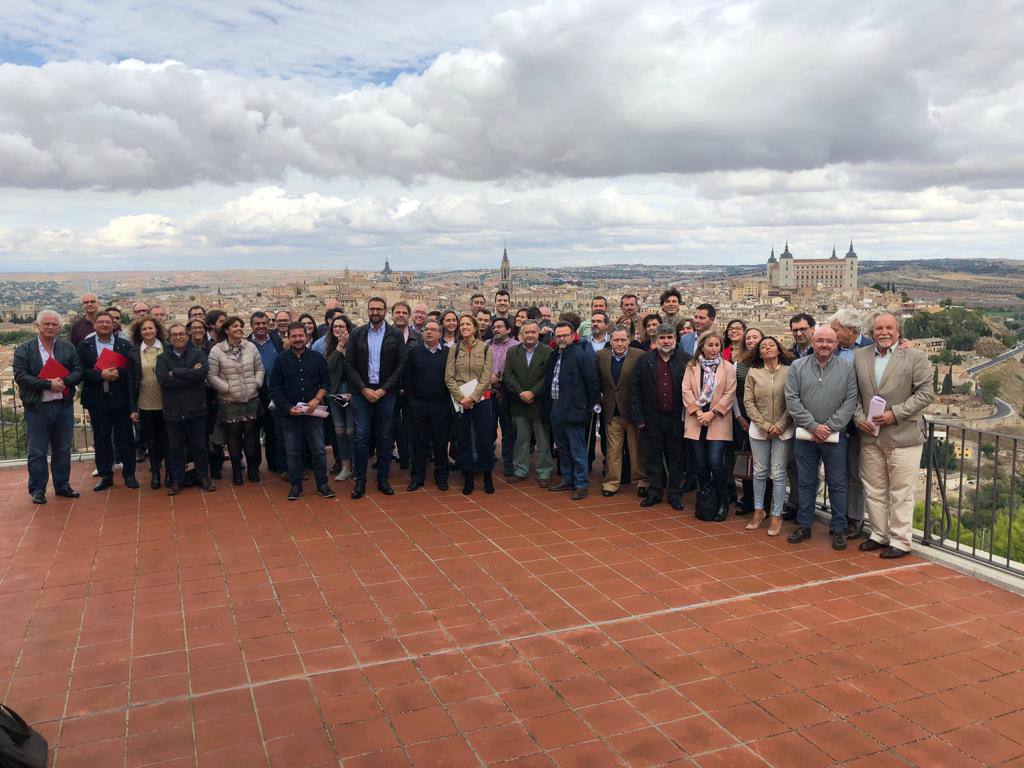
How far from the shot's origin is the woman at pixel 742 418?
5.77m

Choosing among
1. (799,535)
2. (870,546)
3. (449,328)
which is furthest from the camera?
(449,328)

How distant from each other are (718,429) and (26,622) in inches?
182

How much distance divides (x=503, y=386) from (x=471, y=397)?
58 centimetres

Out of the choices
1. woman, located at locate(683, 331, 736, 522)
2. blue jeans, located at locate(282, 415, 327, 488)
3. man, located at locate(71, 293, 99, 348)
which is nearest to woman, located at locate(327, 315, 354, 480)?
blue jeans, located at locate(282, 415, 327, 488)

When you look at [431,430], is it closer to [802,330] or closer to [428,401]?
[428,401]

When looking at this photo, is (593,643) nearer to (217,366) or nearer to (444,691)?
(444,691)

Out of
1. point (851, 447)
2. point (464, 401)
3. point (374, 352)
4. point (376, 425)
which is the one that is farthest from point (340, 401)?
point (851, 447)

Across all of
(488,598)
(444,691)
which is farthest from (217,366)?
(444,691)

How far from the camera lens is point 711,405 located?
577cm

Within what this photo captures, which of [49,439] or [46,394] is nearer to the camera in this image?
[46,394]

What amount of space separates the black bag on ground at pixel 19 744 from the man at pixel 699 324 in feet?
16.9

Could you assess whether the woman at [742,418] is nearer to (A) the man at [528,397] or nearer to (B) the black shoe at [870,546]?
(B) the black shoe at [870,546]

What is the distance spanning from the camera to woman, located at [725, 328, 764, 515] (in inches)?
227

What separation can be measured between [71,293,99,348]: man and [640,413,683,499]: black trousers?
203 inches
